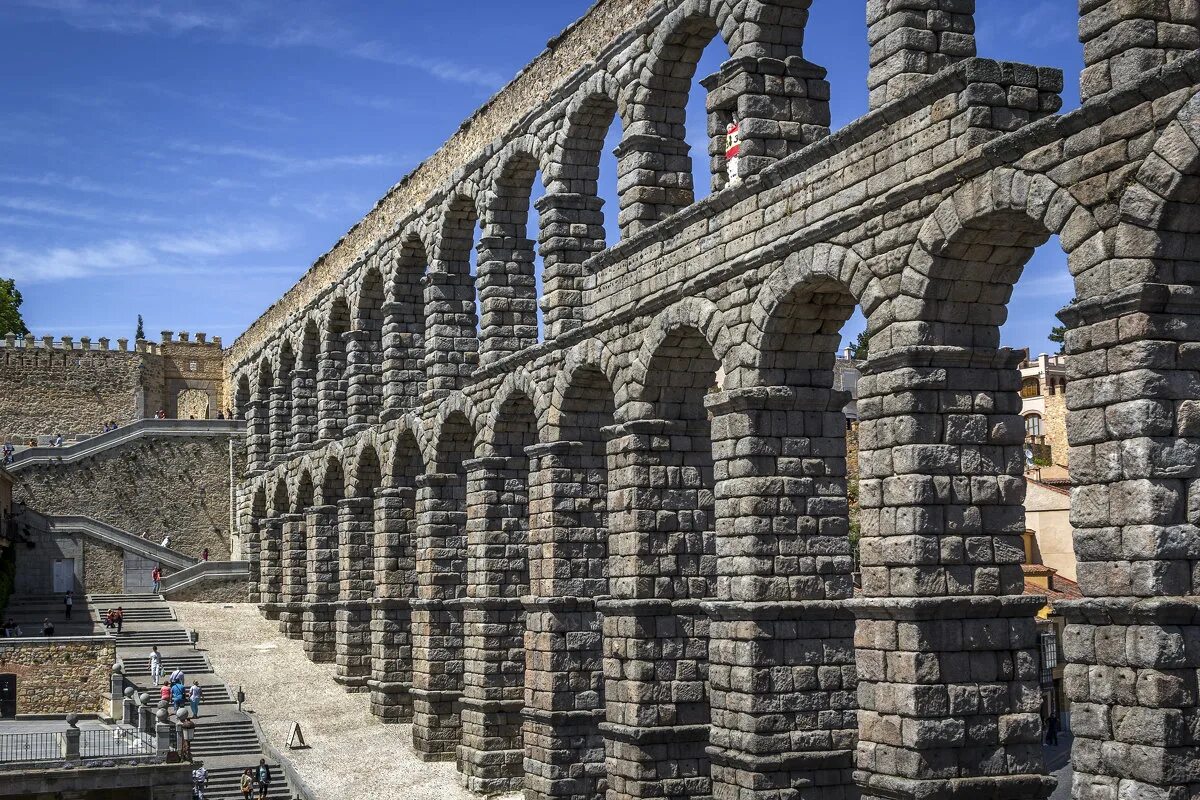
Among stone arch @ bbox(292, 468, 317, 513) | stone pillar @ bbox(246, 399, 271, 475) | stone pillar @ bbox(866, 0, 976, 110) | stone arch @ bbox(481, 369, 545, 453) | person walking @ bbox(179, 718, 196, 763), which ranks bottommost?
person walking @ bbox(179, 718, 196, 763)

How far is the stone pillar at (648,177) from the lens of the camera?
23.3 m

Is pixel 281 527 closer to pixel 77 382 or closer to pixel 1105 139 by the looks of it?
pixel 77 382

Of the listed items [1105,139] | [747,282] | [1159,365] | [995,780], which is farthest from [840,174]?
[995,780]

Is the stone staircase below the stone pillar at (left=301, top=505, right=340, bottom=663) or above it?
below

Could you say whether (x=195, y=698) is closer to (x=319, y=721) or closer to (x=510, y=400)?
(x=319, y=721)

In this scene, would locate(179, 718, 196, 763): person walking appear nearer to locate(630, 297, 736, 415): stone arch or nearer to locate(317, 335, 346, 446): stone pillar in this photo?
locate(317, 335, 346, 446): stone pillar

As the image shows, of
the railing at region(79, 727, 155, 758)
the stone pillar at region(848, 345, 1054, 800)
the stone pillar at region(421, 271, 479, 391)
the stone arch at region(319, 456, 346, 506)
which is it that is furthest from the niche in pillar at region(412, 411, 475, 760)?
the stone pillar at region(848, 345, 1054, 800)

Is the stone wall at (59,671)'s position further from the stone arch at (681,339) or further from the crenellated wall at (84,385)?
the crenellated wall at (84,385)

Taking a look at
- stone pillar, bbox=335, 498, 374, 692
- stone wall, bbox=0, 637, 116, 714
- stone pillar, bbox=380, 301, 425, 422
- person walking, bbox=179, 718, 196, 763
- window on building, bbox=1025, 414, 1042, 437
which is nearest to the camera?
person walking, bbox=179, 718, 196, 763

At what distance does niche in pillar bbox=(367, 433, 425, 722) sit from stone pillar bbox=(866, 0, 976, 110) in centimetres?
1973

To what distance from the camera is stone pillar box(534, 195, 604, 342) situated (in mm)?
26281

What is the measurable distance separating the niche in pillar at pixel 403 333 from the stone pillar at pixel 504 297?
5.98 meters

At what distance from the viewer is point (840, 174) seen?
17781mm

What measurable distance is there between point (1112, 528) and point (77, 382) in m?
61.4
